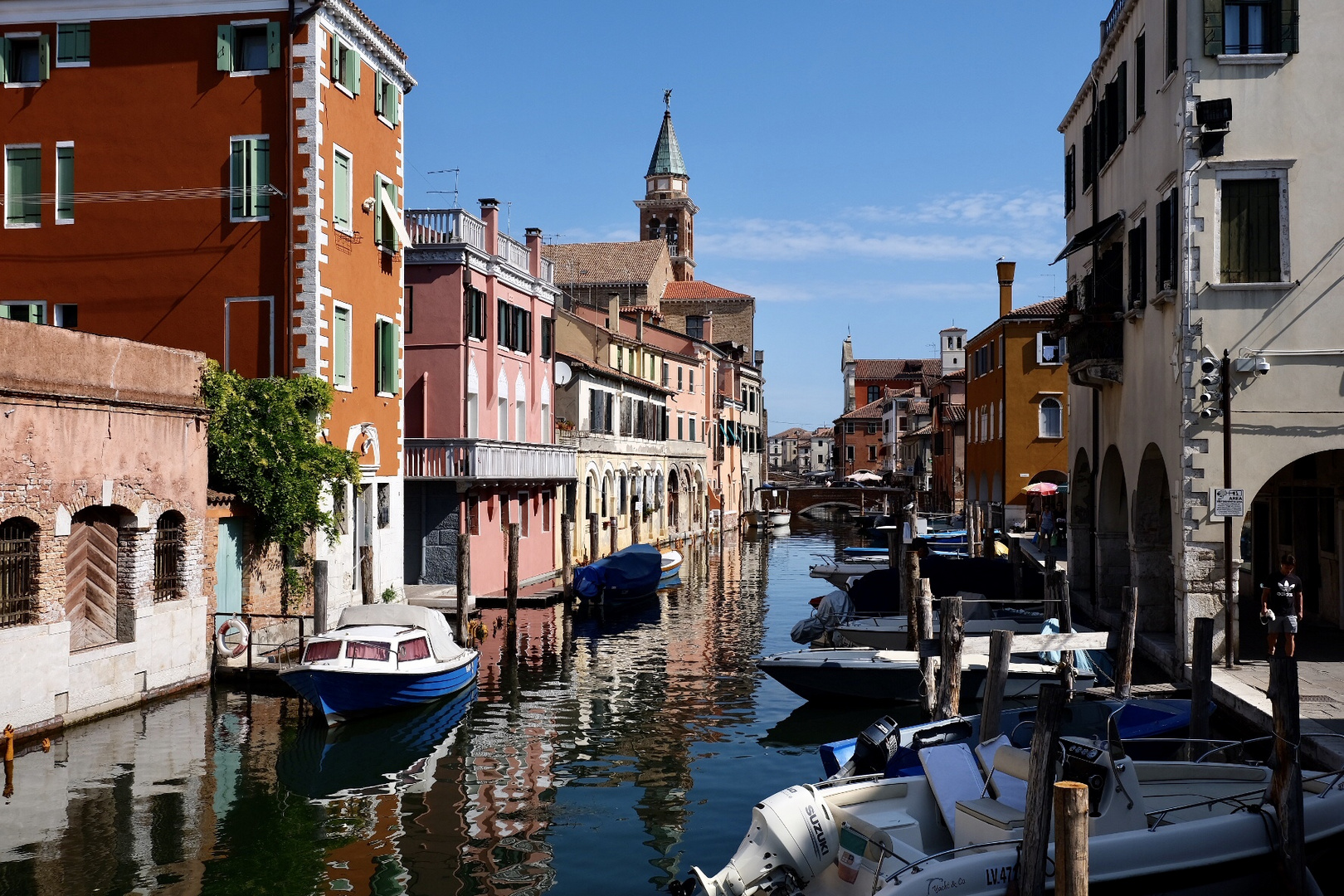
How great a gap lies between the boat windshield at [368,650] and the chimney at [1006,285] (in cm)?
3512

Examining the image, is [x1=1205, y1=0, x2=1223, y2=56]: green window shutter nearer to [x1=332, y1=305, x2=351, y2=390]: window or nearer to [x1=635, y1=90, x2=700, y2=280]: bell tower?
[x1=332, y1=305, x2=351, y2=390]: window

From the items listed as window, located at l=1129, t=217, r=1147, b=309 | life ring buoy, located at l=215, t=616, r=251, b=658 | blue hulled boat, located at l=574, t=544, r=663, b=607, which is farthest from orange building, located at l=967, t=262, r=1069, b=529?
life ring buoy, located at l=215, t=616, r=251, b=658

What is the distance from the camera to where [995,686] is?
40.3ft

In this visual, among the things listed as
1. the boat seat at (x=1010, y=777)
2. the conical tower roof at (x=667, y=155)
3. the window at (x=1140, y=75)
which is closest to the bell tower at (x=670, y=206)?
the conical tower roof at (x=667, y=155)

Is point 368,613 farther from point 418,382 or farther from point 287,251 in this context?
point 418,382

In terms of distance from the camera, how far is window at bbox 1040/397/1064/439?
43969 mm

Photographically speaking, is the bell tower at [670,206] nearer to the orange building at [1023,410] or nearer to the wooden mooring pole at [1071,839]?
the orange building at [1023,410]

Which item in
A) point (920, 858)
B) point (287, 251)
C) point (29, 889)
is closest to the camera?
point (920, 858)

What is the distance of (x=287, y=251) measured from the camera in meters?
22.3

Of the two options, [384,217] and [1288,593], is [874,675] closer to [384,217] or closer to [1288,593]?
[1288,593]

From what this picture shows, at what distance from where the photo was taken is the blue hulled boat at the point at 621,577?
30656 mm

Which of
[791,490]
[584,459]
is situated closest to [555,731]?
[584,459]

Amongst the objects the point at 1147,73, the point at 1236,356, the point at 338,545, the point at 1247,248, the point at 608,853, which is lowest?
the point at 608,853

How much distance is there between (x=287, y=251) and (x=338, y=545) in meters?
5.86
